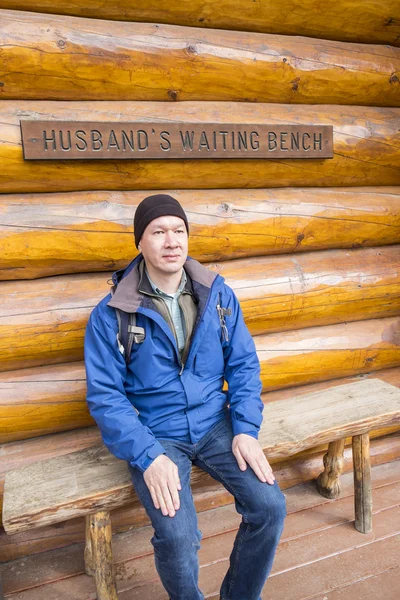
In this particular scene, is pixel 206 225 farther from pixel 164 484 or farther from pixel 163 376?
pixel 164 484

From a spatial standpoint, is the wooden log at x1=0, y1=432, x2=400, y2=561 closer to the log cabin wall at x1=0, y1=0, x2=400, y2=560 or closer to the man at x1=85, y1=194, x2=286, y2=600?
the log cabin wall at x1=0, y1=0, x2=400, y2=560

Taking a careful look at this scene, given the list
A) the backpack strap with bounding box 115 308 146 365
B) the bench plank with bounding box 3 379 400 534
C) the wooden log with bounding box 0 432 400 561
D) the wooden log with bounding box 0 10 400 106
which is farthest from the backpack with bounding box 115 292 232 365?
the wooden log with bounding box 0 10 400 106

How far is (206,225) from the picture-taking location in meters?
3.60

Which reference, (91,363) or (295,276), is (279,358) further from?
(91,363)

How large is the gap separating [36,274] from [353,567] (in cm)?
256

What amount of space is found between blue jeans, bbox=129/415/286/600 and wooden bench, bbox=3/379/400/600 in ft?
0.53

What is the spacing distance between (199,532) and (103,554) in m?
0.56

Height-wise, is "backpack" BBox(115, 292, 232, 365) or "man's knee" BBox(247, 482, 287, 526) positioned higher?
"backpack" BBox(115, 292, 232, 365)

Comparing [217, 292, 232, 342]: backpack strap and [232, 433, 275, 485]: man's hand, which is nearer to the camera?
[232, 433, 275, 485]: man's hand

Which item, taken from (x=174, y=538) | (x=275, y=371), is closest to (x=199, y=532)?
(x=174, y=538)

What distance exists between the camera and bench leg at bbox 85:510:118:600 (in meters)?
2.74

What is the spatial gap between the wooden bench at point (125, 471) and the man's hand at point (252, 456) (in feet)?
0.93

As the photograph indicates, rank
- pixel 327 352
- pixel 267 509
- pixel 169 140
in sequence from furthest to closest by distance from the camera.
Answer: pixel 327 352 < pixel 169 140 < pixel 267 509

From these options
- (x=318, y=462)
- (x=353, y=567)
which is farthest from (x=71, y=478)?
(x=318, y=462)
